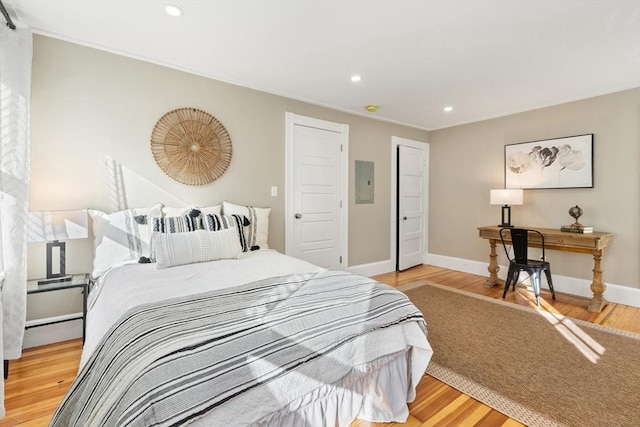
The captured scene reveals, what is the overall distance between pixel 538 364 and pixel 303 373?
198cm

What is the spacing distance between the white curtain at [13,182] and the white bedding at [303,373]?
54 centimetres

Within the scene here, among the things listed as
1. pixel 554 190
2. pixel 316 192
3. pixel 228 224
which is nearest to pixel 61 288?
pixel 228 224

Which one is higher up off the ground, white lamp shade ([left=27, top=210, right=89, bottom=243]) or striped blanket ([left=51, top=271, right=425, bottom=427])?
white lamp shade ([left=27, top=210, right=89, bottom=243])

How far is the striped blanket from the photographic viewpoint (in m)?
0.95

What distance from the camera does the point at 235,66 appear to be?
290cm

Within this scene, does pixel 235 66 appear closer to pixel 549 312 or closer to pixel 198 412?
pixel 198 412

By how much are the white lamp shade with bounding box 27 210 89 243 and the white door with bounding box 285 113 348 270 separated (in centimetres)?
200

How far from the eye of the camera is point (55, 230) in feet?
7.03

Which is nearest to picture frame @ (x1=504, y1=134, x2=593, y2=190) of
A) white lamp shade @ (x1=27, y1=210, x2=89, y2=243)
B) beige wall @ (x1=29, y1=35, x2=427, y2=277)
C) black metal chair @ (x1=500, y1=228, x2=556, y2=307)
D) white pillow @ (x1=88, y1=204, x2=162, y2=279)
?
black metal chair @ (x1=500, y1=228, x2=556, y2=307)

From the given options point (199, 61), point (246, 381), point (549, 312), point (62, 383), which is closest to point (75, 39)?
point (199, 61)

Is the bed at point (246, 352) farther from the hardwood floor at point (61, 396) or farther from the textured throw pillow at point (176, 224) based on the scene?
the textured throw pillow at point (176, 224)

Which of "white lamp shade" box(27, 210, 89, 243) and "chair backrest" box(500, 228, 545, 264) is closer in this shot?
"white lamp shade" box(27, 210, 89, 243)

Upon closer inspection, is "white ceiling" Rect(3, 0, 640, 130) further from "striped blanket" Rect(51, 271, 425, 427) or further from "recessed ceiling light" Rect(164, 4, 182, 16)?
"striped blanket" Rect(51, 271, 425, 427)

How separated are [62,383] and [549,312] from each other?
430cm
